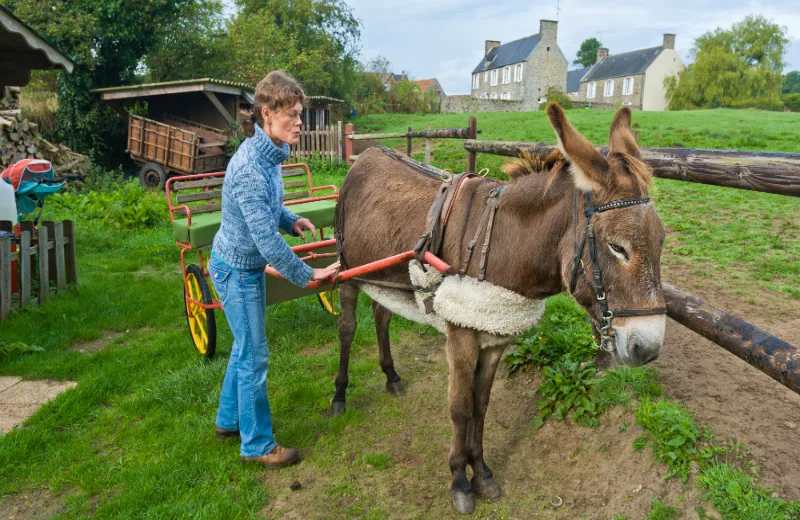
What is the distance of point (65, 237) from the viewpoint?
253 inches

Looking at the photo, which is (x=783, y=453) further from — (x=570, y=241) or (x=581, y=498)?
(x=570, y=241)

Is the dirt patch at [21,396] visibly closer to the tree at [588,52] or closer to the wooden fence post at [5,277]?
the wooden fence post at [5,277]

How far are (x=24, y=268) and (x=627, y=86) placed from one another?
61283 millimetres

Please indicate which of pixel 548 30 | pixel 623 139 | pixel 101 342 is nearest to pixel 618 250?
pixel 623 139

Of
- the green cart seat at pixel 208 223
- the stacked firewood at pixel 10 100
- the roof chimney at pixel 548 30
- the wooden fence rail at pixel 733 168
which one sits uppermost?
the roof chimney at pixel 548 30

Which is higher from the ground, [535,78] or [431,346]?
[535,78]

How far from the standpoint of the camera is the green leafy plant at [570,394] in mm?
3381

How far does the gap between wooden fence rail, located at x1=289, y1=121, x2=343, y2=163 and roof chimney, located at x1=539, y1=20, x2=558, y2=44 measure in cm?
4656

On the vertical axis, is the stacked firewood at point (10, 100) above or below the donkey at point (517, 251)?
above

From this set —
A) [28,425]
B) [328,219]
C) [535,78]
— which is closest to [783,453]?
[328,219]

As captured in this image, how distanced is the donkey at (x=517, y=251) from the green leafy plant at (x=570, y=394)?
2.25 ft

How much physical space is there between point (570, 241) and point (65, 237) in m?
6.38

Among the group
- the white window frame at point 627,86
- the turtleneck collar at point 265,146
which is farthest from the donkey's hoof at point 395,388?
the white window frame at point 627,86

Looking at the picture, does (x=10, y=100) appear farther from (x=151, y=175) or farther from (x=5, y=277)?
(x=5, y=277)
